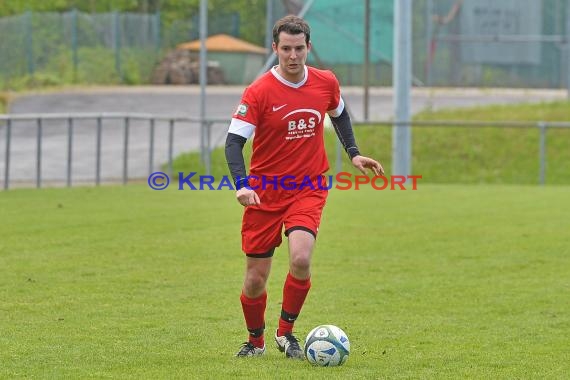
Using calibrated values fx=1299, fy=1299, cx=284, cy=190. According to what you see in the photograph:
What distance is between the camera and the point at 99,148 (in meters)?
22.9

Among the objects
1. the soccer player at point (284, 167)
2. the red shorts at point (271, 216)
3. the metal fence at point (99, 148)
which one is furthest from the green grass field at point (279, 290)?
the metal fence at point (99, 148)

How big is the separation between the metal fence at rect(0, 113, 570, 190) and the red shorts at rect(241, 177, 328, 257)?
14238 mm

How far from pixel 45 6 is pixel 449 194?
40.4 m

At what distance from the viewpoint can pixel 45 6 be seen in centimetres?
5819

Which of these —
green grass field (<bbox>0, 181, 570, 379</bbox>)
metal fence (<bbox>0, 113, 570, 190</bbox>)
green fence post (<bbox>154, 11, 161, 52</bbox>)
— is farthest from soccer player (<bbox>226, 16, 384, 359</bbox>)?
green fence post (<bbox>154, 11, 161, 52</bbox>)

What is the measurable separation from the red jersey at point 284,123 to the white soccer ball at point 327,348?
989 millimetres

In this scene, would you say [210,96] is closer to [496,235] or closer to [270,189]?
[496,235]

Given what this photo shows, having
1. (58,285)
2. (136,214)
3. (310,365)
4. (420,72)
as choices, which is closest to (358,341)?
(310,365)

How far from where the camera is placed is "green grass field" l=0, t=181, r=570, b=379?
25.2 feet

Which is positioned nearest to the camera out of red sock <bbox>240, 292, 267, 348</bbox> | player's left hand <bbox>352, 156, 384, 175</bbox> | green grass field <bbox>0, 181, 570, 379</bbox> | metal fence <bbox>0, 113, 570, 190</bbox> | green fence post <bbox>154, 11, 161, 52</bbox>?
green grass field <bbox>0, 181, 570, 379</bbox>

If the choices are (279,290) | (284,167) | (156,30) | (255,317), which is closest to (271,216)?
(284,167)

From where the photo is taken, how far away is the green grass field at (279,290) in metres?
7.70

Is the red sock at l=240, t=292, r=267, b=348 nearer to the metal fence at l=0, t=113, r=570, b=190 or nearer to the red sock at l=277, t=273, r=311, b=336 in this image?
the red sock at l=277, t=273, r=311, b=336

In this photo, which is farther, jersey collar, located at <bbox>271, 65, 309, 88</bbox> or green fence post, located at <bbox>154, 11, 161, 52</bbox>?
green fence post, located at <bbox>154, 11, 161, 52</bbox>
